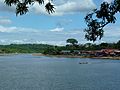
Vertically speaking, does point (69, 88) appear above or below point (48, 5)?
below

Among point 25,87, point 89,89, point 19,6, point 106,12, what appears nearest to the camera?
point 19,6

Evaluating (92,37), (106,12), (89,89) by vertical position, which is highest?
(106,12)

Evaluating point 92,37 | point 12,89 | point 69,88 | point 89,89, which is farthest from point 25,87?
point 92,37

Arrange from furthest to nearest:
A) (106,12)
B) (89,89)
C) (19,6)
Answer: (89,89) → (106,12) → (19,6)

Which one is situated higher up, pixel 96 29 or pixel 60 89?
pixel 96 29

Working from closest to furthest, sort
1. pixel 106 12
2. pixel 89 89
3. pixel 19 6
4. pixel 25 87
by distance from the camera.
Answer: pixel 19 6, pixel 106 12, pixel 89 89, pixel 25 87

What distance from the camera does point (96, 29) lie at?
10.2m

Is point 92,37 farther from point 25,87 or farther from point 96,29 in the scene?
point 25,87

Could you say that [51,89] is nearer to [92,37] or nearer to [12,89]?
[12,89]

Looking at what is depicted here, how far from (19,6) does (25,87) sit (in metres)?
44.4

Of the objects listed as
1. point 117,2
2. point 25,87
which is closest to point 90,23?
point 117,2

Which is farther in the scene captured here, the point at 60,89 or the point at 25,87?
the point at 25,87

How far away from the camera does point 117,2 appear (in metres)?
9.48

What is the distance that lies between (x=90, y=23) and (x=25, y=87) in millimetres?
43554
